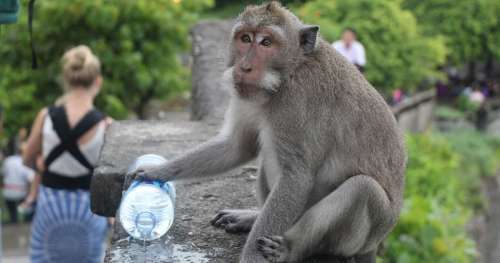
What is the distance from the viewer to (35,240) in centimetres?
512

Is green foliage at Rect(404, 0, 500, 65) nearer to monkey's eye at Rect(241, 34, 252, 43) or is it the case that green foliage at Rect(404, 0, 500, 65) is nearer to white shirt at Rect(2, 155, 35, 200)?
white shirt at Rect(2, 155, 35, 200)

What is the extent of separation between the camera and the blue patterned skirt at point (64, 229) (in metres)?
5.01

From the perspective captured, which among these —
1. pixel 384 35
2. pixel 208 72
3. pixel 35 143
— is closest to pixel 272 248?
pixel 35 143

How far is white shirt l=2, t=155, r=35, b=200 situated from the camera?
32.5ft

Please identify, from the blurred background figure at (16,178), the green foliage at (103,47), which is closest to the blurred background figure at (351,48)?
the green foliage at (103,47)

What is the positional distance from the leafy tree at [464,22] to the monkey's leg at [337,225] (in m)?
8.70

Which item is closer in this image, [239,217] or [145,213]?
[145,213]

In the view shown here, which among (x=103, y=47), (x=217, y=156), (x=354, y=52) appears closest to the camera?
(x=217, y=156)

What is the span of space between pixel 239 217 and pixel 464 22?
10576mm

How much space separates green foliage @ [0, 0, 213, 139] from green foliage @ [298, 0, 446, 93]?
6.29ft

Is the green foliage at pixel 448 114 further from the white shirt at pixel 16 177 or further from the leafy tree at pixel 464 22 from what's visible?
the white shirt at pixel 16 177

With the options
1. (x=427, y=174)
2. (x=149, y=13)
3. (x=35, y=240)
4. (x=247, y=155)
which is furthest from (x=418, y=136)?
(x=247, y=155)

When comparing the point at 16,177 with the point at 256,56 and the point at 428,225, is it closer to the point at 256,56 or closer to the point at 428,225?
the point at 428,225

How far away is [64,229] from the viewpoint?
5047mm
